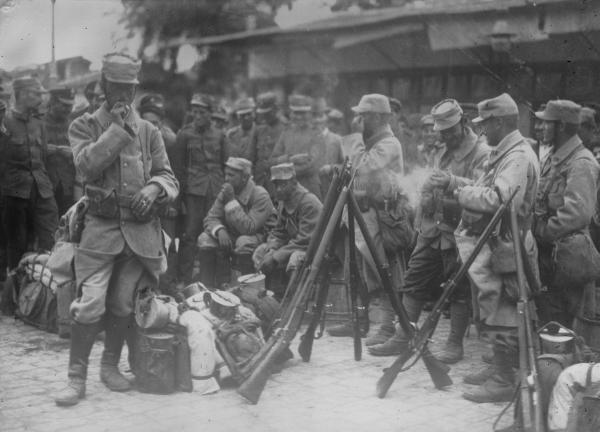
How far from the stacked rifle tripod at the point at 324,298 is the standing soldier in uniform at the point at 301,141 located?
3558 millimetres

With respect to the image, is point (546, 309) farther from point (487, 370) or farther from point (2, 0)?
point (2, 0)

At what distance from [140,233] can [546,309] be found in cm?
328

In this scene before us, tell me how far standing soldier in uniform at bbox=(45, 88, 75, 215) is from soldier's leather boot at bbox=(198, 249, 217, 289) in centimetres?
205

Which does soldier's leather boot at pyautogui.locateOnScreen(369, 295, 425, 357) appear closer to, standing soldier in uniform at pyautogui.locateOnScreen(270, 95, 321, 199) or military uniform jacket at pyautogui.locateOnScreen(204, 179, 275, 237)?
military uniform jacket at pyautogui.locateOnScreen(204, 179, 275, 237)

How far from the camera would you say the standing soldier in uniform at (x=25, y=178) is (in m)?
8.19

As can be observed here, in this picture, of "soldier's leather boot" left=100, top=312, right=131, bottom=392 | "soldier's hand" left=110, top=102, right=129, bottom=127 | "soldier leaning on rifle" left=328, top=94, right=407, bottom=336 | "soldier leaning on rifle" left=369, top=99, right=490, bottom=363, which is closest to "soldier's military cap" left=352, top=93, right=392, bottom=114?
"soldier leaning on rifle" left=328, top=94, right=407, bottom=336

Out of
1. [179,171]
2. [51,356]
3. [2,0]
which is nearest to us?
[2,0]

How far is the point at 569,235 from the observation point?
A: 18.4 feet

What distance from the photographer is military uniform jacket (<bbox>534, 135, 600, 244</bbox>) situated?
550 cm

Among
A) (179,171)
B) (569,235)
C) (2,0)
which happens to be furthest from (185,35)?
(569,235)

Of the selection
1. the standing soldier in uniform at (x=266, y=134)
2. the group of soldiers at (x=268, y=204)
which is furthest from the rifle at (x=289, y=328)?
the standing soldier in uniform at (x=266, y=134)

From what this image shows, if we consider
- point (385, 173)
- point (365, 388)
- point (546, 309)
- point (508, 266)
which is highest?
point (385, 173)

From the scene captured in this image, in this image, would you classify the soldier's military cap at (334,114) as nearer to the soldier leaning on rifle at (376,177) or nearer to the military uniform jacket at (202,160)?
the military uniform jacket at (202,160)

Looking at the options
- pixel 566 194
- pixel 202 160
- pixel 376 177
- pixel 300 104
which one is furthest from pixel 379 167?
pixel 300 104
